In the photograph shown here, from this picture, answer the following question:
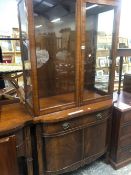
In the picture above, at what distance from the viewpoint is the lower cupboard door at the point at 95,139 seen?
5.18 ft

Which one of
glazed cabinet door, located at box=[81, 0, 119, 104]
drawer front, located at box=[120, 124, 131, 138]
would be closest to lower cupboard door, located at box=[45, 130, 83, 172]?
glazed cabinet door, located at box=[81, 0, 119, 104]

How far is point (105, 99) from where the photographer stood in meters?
1.70

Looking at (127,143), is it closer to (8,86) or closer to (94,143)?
(94,143)

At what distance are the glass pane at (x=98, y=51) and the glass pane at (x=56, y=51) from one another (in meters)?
0.18

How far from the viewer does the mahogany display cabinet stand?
4.40 ft

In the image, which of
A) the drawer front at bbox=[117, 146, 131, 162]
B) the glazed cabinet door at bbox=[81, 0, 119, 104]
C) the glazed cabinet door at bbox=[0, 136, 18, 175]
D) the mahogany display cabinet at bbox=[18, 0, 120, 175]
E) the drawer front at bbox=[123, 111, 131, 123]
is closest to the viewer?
the glazed cabinet door at bbox=[0, 136, 18, 175]

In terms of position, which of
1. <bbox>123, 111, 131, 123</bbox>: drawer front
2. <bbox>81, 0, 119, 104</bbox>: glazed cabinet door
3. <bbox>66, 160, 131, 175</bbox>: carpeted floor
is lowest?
<bbox>66, 160, 131, 175</bbox>: carpeted floor

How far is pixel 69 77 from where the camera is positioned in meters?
1.61

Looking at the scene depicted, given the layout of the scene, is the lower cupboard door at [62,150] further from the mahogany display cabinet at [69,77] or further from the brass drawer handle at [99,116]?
the brass drawer handle at [99,116]

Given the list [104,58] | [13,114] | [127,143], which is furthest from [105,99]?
[13,114]

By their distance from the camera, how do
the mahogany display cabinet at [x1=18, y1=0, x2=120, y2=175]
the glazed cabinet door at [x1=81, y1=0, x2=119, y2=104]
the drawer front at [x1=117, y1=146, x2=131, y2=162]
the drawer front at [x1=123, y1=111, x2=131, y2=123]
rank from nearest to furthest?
the mahogany display cabinet at [x1=18, y1=0, x2=120, y2=175], the glazed cabinet door at [x1=81, y1=0, x2=119, y2=104], the drawer front at [x1=123, y1=111, x2=131, y2=123], the drawer front at [x1=117, y1=146, x2=131, y2=162]

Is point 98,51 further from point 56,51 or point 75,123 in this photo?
point 75,123

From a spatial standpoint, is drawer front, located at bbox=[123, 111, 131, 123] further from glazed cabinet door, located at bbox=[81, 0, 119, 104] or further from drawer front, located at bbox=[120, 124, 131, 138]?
glazed cabinet door, located at bbox=[81, 0, 119, 104]

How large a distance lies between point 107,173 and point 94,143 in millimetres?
408
